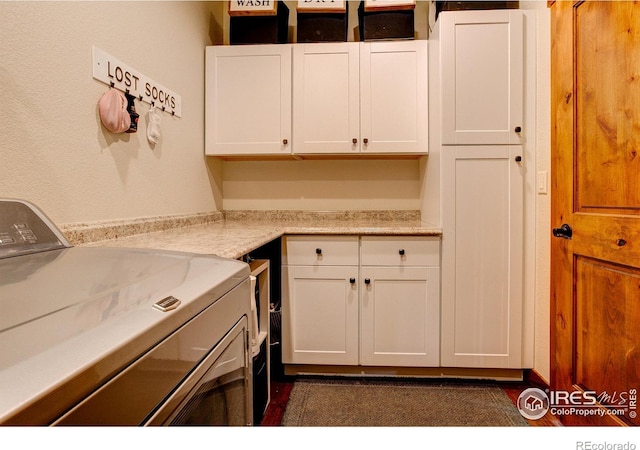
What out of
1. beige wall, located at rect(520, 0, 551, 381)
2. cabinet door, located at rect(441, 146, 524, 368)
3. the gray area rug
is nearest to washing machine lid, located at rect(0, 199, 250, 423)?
the gray area rug

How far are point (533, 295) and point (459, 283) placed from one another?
16.2 inches

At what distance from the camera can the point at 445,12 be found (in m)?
1.99

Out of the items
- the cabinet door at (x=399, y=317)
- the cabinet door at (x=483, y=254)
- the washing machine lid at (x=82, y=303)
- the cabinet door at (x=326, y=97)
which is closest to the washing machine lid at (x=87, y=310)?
the washing machine lid at (x=82, y=303)

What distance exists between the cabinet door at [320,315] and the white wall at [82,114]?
817 millimetres

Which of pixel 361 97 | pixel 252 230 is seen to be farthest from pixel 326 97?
pixel 252 230

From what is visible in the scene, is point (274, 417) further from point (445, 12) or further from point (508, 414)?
point (445, 12)

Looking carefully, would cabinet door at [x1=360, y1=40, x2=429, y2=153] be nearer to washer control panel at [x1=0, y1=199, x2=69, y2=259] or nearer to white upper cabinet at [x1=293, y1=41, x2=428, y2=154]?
white upper cabinet at [x1=293, y1=41, x2=428, y2=154]

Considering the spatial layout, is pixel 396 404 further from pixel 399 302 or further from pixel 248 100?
pixel 248 100

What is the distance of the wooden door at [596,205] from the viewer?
120cm

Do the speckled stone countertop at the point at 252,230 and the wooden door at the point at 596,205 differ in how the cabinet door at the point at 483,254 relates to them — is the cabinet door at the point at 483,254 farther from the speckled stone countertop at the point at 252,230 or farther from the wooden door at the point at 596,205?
the wooden door at the point at 596,205

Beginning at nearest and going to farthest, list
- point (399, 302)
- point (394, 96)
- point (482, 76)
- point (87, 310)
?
point (87, 310), point (482, 76), point (399, 302), point (394, 96)

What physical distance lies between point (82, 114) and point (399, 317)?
71.1 inches

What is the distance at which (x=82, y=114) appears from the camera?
1327 millimetres
